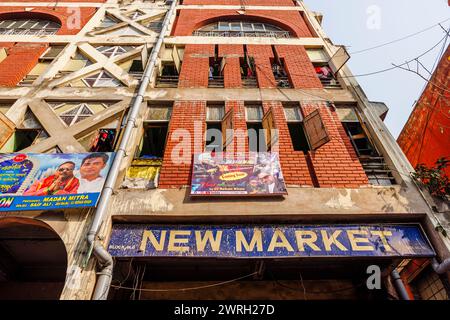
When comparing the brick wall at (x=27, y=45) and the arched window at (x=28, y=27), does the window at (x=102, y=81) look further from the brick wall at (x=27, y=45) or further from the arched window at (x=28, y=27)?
the arched window at (x=28, y=27)

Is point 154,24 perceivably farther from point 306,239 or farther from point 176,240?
point 306,239

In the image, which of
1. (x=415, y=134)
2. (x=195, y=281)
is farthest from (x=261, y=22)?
(x=195, y=281)

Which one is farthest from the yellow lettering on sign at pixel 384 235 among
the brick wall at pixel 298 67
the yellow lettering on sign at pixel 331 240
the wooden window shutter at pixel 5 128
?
the wooden window shutter at pixel 5 128

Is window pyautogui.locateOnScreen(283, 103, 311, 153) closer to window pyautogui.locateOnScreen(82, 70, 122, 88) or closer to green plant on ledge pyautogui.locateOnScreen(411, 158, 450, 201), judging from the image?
green plant on ledge pyautogui.locateOnScreen(411, 158, 450, 201)

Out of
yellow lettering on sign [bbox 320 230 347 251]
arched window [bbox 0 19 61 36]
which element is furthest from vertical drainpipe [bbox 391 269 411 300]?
arched window [bbox 0 19 61 36]

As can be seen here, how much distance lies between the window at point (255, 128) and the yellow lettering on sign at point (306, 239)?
2.73 m

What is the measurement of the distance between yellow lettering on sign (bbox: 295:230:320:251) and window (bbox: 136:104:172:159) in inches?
193

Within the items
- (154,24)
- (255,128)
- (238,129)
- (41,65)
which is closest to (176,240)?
(238,129)

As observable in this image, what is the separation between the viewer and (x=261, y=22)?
1441cm

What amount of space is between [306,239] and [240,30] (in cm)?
1200

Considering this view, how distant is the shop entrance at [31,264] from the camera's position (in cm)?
655

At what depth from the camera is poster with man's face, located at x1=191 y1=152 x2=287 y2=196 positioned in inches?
232
